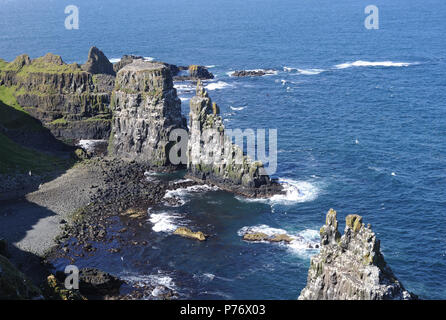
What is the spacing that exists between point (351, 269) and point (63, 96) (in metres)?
133

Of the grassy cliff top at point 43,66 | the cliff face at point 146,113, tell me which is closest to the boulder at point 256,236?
the cliff face at point 146,113

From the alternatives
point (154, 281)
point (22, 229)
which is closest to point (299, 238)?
point (154, 281)

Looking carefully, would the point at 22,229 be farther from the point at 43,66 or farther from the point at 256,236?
the point at 43,66

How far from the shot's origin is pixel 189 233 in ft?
381

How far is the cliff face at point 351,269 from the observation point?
68375mm

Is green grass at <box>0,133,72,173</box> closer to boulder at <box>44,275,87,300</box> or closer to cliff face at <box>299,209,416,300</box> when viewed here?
boulder at <box>44,275,87,300</box>

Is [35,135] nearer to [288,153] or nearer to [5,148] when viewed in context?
[5,148]

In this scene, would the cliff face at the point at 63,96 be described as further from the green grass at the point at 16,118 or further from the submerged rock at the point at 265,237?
the submerged rock at the point at 265,237

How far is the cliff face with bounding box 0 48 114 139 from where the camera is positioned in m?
174

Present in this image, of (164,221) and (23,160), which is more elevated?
(23,160)

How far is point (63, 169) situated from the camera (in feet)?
487

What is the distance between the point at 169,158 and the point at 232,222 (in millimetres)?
34469

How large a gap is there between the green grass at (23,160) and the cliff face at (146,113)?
55.5ft
